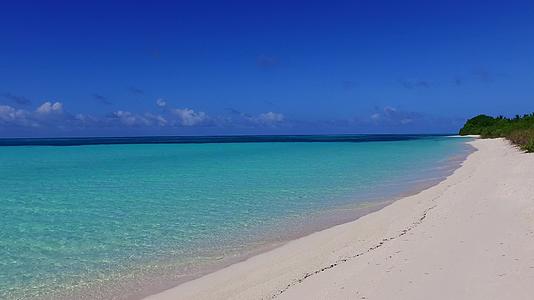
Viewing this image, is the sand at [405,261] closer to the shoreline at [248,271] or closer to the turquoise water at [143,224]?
the shoreline at [248,271]

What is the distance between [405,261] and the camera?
22.8ft

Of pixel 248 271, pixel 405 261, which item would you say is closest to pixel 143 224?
pixel 248 271

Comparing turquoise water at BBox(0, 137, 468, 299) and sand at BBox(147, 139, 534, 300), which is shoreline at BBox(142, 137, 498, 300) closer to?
sand at BBox(147, 139, 534, 300)

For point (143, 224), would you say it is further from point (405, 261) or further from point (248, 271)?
point (405, 261)

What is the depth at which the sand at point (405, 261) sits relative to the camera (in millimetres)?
5773

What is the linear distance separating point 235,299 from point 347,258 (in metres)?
2.41

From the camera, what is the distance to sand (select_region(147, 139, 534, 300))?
5773 millimetres

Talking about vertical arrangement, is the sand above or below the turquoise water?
above

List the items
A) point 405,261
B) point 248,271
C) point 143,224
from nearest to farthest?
point 405,261 → point 248,271 → point 143,224

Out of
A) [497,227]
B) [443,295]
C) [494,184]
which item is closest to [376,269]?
[443,295]

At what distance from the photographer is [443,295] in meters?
5.40

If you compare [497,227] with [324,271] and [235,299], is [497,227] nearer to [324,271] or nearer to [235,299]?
[324,271]

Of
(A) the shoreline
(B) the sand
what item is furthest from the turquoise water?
(B) the sand

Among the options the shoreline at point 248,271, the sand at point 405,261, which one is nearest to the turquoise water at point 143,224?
the shoreline at point 248,271
